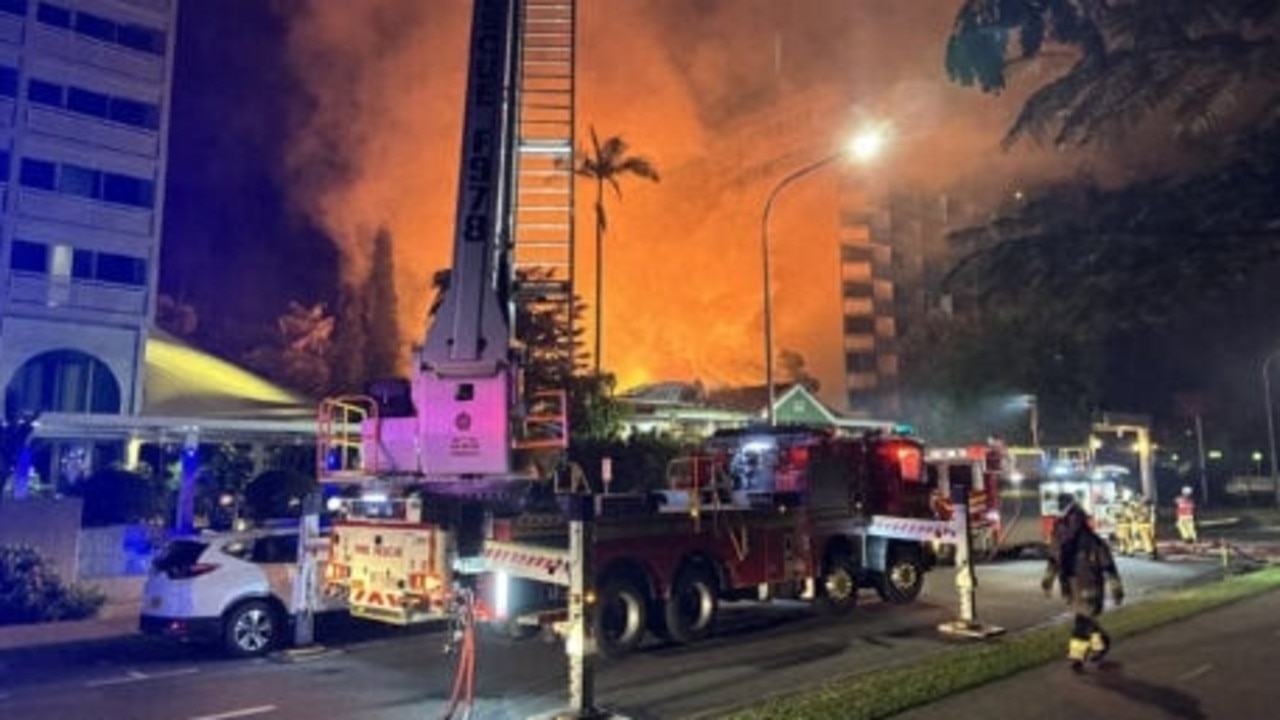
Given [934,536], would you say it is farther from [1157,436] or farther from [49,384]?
[1157,436]

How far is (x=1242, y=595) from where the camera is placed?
14.5 metres

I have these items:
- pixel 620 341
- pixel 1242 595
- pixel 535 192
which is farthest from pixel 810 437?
pixel 620 341

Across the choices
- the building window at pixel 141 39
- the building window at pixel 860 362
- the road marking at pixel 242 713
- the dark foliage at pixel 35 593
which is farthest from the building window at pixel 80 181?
the building window at pixel 860 362

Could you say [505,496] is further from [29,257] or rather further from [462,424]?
[29,257]

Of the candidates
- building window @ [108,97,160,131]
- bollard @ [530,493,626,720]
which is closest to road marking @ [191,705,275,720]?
bollard @ [530,493,626,720]

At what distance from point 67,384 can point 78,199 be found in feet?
21.7

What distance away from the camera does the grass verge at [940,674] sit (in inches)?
324

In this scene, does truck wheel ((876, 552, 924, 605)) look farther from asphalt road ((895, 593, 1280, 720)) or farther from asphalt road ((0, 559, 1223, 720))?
asphalt road ((895, 593, 1280, 720))

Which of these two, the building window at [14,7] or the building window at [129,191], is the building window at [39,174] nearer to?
the building window at [129,191]

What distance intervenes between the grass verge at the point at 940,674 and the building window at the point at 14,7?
38499 mm

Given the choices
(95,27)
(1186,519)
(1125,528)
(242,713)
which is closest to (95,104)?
(95,27)

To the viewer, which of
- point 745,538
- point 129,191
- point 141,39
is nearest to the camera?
point 745,538

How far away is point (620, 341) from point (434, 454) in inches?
2614

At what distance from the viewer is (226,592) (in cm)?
1184
